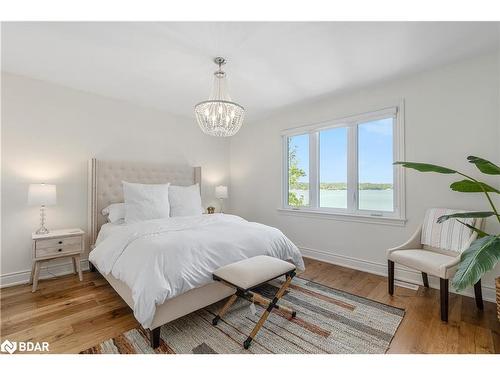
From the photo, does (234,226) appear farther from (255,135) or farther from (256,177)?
(255,135)

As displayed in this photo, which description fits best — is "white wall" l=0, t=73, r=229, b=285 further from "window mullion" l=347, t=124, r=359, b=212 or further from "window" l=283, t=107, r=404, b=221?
"window mullion" l=347, t=124, r=359, b=212

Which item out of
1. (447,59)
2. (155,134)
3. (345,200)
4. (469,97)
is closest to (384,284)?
(345,200)

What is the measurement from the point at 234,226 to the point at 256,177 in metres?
1.98

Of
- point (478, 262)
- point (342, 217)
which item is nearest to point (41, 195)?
point (342, 217)

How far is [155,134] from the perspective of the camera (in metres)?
3.88

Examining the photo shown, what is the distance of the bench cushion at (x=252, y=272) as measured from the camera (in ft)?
5.46

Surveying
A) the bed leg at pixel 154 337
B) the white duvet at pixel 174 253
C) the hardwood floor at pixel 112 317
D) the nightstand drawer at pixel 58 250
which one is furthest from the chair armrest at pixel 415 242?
the nightstand drawer at pixel 58 250

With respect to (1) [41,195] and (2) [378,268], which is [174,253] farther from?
(2) [378,268]

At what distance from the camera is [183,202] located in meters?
3.36

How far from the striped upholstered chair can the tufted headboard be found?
3320 millimetres

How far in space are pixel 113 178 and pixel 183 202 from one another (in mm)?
1052

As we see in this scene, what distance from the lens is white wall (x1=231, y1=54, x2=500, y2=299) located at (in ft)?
7.62

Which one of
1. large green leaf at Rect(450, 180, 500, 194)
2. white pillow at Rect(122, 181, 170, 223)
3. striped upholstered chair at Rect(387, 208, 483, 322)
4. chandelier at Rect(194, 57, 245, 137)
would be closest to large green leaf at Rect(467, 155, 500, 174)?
large green leaf at Rect(450, 180, 500, 194)

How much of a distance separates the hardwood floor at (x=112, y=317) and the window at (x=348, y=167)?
3.21 feet
